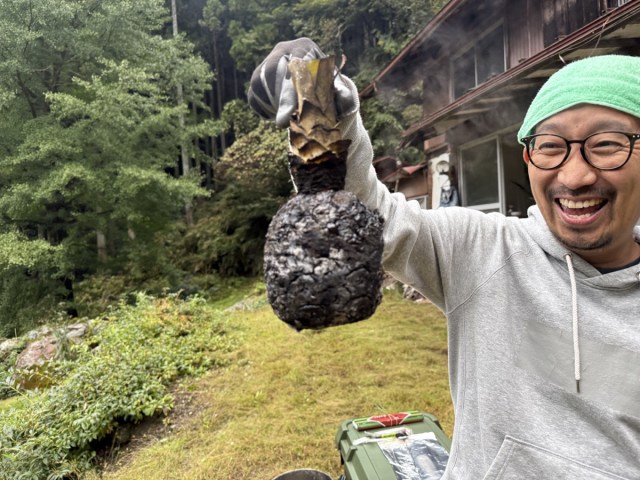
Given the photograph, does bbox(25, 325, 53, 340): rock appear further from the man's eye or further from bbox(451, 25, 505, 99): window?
the man's eye

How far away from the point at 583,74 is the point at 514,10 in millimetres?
6145

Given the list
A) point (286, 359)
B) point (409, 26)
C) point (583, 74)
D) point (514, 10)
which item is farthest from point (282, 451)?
point (409, 26)

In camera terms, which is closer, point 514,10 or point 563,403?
point 563,403

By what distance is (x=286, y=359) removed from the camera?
576 cm

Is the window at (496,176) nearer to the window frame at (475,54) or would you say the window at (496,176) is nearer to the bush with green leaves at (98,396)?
the window frame at (475,54)

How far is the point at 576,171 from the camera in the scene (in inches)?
43.8

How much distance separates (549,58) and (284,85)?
11.5 feet

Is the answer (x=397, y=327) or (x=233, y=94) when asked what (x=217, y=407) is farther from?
(x=233, y=94)

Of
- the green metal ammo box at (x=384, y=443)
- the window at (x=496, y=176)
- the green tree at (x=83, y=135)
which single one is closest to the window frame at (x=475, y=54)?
the window at (x=496, y=176)

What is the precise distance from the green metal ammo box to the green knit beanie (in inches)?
82.2

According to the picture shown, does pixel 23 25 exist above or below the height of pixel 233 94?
below

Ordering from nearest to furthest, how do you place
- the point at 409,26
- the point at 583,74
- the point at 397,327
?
the point at 583,74 → the point at 397,327 → the point at 409,26

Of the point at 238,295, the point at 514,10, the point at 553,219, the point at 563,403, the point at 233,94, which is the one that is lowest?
the point at 238,295

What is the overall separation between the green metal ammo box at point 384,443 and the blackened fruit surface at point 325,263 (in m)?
1.80
